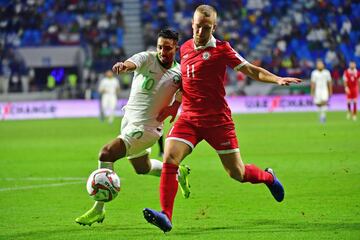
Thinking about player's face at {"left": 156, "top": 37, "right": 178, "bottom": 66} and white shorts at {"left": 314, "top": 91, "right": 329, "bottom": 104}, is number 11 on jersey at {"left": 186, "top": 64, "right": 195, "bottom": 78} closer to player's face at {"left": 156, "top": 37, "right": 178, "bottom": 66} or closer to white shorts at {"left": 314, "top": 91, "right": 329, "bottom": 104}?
player's face at {"left": 156, "top": 37, "right": 178, "bottom": 66}

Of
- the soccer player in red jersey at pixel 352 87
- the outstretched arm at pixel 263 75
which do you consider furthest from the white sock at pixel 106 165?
the soccer player in red jersey at pixel 352 87

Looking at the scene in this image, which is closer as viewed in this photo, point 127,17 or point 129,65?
point 129,65

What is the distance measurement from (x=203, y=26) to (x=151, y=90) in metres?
1.37

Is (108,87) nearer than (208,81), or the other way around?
(208,81)

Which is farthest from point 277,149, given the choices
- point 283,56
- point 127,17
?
point 127,17

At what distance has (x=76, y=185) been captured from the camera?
1330 centimetres

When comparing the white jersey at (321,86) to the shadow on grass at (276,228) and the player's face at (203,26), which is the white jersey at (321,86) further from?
the player's face at (203,26)

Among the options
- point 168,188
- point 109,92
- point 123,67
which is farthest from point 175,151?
point 109,92

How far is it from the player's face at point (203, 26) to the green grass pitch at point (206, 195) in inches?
78.8

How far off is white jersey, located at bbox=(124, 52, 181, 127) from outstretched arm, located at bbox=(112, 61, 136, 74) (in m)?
0.61

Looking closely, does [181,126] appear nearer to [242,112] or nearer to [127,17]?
[242,112]

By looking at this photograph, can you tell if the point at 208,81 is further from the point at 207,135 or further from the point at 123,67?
the point at 123,67

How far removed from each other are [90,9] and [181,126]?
36.9 meters

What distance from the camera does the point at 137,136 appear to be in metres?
9.34
